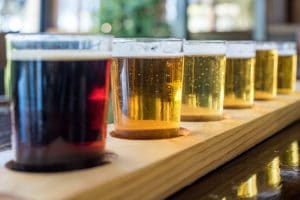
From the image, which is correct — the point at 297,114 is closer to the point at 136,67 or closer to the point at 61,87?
the point at 136,67

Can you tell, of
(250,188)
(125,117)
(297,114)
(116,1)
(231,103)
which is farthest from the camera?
(116,1)

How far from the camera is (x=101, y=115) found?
67 cm

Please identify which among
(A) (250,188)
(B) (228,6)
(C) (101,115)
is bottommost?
(A) (250,188)

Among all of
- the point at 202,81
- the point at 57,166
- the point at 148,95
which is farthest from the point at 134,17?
the point at 57,166

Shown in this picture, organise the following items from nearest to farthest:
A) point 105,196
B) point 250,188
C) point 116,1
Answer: point 105,196 → point 250,188 → point 116,1

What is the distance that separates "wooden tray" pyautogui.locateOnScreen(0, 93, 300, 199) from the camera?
0.56 m

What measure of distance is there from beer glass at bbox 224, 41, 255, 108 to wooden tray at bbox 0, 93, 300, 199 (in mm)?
114

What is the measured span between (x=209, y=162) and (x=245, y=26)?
509cm

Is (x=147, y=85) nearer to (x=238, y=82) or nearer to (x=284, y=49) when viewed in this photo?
(x=238, y=82)

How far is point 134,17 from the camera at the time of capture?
5555 mm

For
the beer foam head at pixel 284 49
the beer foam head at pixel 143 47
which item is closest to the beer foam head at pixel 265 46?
the beer foam head at pixel 284 49

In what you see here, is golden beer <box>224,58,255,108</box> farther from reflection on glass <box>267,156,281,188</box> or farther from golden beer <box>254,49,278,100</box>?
reflection on glass <box>267,156,281,188</box>

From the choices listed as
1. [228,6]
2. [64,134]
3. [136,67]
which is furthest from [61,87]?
[228,6]

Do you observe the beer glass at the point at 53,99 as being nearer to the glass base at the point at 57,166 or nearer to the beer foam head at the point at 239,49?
the glass base at the point at 57,166
